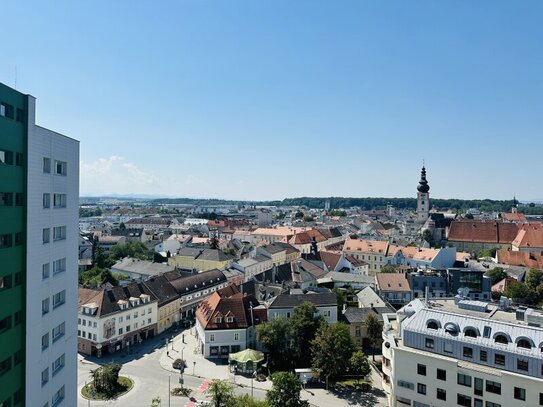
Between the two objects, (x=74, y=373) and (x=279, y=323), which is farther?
(x=279, y=323)

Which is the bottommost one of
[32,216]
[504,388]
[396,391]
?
[396,391]

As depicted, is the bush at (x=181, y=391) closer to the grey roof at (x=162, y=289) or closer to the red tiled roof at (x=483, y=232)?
the grey roof at (x=162, y=289)

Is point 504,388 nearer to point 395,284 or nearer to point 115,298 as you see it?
point 395,284

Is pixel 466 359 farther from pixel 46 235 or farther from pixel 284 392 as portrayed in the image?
pixel 46 235

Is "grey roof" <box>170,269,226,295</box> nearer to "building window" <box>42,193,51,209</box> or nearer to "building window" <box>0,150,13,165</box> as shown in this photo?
"building window" <box>42,193,51,209</box>

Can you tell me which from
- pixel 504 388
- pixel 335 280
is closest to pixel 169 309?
pixel 335 280

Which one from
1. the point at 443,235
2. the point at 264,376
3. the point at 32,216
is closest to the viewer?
the point at 32,216
